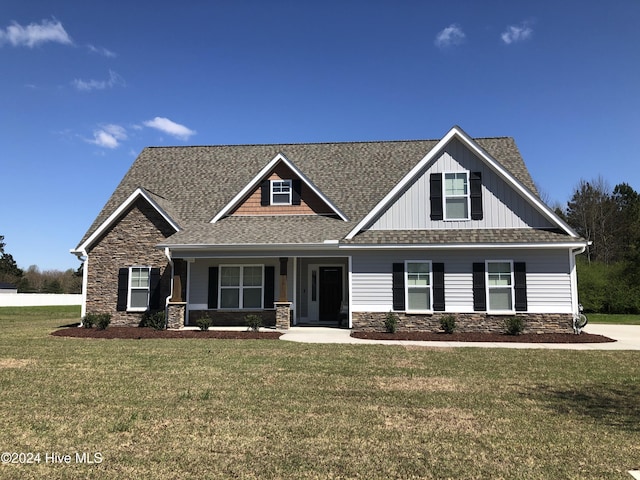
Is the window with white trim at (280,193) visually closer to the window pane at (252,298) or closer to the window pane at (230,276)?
the window pane at (230,276)

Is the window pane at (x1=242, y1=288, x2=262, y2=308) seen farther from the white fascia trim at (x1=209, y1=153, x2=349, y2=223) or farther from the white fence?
the white fence

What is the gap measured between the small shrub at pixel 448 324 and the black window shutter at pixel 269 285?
21.1ft

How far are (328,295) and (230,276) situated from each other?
406cm

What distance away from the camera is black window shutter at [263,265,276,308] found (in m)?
18.2

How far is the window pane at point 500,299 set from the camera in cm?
1603

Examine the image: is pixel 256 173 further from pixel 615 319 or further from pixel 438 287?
pixel 615 319

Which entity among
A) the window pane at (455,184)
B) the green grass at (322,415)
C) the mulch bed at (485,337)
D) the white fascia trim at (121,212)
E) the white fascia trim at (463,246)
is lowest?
the green grass at (322,415)

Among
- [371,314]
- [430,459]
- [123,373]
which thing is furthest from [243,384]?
[371,314]

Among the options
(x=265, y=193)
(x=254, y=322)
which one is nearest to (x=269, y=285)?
(x=254, y=322)

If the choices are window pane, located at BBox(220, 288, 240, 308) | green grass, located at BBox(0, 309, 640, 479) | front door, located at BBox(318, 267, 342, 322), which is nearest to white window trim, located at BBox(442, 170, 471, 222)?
front door, located at BBox(318, 267, 342, 322)

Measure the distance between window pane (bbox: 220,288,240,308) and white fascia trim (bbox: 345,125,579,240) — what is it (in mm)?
5099

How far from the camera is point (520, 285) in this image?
15.9 m

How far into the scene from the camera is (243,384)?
8000 millimetres

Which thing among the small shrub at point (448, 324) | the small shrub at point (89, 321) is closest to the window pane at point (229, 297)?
the small shrub at point (89, 321)
